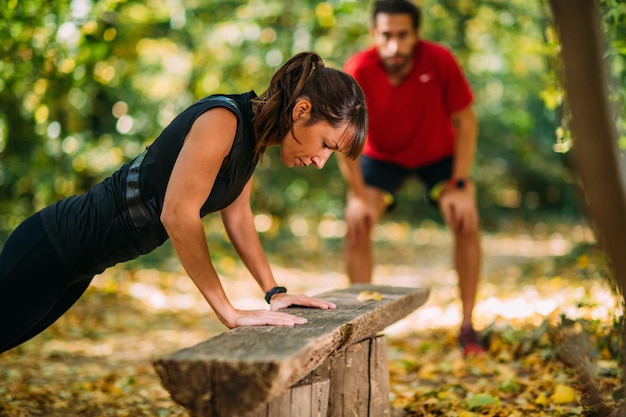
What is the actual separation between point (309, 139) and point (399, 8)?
236 centimetres

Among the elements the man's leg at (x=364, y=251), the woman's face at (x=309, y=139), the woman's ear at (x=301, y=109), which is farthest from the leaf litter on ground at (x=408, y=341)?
the woman's ear at (x=301, y=109)

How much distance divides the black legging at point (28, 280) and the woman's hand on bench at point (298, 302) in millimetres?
824

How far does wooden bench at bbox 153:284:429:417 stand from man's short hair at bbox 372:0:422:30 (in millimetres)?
2037

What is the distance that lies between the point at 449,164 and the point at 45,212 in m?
2.95

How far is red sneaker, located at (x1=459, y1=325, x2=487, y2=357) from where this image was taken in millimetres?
4766

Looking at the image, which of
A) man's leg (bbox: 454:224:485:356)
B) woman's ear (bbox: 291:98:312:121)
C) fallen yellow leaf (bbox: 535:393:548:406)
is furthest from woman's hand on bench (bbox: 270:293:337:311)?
man's leg (bbox: 454:224:485:356)

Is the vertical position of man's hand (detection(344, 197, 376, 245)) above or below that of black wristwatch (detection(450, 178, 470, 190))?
below

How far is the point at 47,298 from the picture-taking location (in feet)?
9.68

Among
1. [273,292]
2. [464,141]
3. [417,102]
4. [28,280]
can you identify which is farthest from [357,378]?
[417,102]

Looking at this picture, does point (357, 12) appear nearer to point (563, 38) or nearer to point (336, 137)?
point (336, 137)

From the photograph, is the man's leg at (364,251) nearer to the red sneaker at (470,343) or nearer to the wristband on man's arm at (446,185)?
the wristband on man's arm at (446,185)

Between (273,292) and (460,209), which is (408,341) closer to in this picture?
(460,209)

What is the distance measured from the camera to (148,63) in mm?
8703

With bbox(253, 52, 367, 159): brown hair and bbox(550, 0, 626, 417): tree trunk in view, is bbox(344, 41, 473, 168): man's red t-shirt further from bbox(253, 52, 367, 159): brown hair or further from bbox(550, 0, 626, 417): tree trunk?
bbox(550, 0, 626, 417): tree trunk
